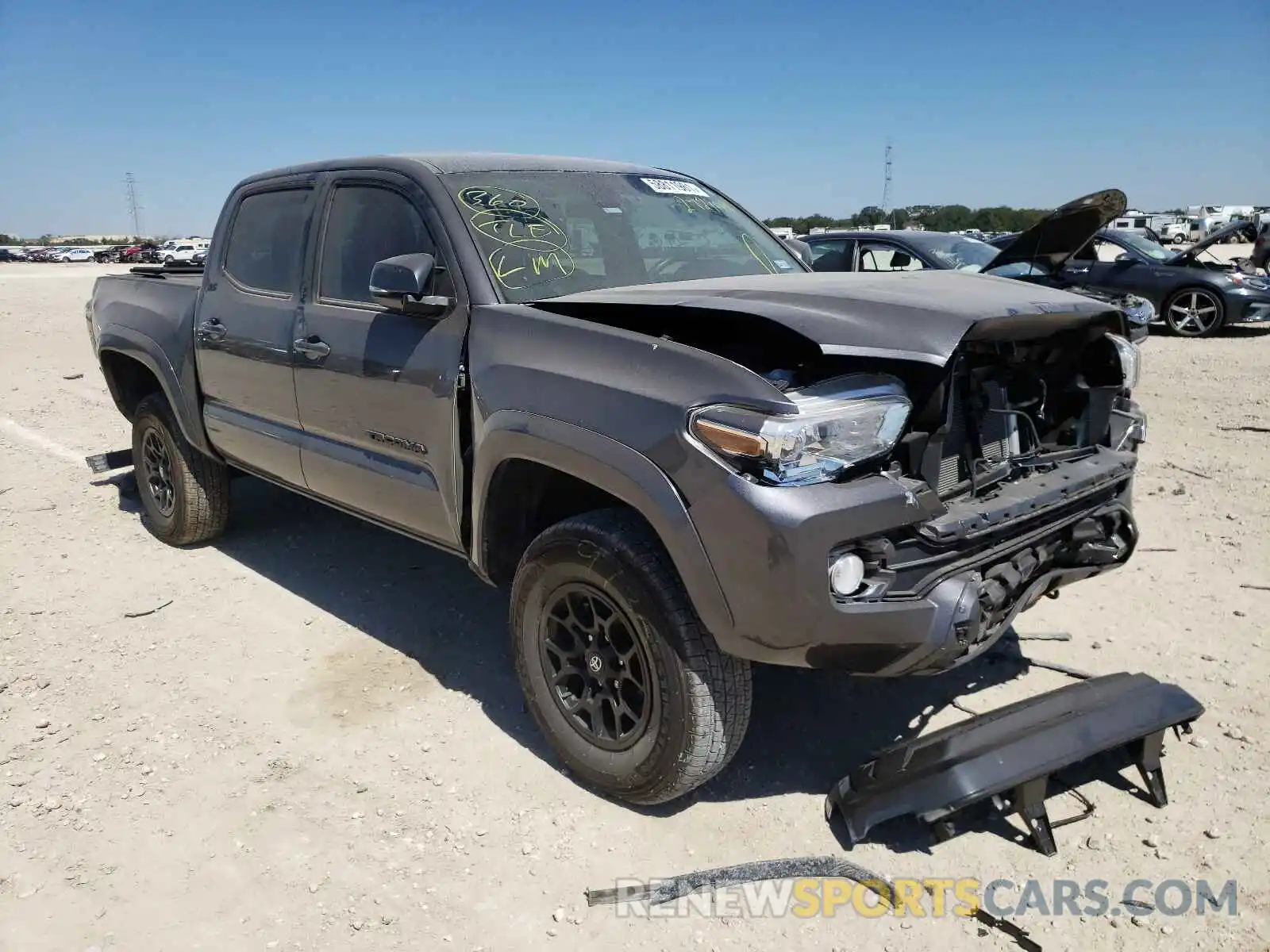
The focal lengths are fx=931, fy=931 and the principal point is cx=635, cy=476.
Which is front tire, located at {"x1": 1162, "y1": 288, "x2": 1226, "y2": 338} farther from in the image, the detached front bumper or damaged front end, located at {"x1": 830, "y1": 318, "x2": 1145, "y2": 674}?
the detached front bumper

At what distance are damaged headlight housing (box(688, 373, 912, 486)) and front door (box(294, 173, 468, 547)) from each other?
1.16 meters

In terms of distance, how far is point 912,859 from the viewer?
105 inches

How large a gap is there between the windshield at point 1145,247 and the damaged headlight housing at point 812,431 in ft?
38.6

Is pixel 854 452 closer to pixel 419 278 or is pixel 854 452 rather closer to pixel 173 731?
pixel 419 278

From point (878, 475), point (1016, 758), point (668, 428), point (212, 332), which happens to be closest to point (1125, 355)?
point (878, 475)

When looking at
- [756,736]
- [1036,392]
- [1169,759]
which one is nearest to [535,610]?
[756,736]

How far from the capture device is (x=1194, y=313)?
39.4 ft

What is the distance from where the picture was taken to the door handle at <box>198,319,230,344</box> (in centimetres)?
447

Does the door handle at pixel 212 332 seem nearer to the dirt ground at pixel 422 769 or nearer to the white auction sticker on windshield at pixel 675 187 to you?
the dirt ground at pixel 422 769

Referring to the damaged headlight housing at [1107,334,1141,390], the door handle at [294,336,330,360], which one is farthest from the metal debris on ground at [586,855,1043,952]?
the door handle at [294,336,330,360]

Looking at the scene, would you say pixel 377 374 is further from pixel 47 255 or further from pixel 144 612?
pixel 47 255

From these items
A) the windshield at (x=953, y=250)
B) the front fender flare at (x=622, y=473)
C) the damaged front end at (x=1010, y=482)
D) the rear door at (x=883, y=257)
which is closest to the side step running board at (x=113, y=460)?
the front fender flare at (x=622, y=473)

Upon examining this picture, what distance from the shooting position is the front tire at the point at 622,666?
262 cm

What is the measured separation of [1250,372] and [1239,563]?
6006 millimetres
